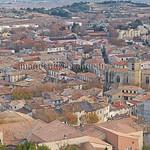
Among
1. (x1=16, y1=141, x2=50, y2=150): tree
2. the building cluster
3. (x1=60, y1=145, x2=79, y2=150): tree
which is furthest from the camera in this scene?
the building cluster

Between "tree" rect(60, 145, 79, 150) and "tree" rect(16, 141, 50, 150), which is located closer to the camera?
"tree" rect(16, 141, 50, 150)

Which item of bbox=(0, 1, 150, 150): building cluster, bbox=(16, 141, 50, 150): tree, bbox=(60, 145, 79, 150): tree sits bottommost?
bbox=(0, 1, 150, 150): building cluster

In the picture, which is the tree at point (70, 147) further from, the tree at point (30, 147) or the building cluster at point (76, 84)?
the tree at point (30, 147)

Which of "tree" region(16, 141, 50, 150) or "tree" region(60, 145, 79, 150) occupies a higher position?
"tree" region(16, 141, 50, 150)

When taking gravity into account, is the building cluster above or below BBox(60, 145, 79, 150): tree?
below

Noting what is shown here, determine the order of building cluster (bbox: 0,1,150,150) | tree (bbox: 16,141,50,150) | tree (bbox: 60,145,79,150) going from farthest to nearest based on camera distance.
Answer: building cluster (bbox: 0,1,150,150), tree (bbox: 60,145,79,150), tree (bbox: 16,141,50,150)

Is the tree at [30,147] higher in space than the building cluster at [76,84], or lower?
→ higher

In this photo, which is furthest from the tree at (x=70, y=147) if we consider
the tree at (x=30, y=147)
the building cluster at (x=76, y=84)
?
the tree at (x=30, y=147)

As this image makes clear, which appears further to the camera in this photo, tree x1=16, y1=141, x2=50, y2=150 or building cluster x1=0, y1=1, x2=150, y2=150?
building cluster x1=0, y1=1, x2=150, y2=150

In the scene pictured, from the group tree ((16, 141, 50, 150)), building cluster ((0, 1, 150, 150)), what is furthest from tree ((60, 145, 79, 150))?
tree ((16, 141, 50, 150))

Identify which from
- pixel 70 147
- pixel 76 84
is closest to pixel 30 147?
pixel 70 147

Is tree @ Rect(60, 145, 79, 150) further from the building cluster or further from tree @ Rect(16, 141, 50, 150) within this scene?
tree @ Rect(16, 141, 50, 150)

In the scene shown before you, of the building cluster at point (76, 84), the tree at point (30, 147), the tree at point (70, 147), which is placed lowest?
the building cluster at point (76, 84)
